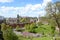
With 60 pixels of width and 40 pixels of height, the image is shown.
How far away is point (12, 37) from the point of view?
11.1 m

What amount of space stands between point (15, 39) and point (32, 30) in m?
11.7

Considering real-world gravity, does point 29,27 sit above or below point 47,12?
below

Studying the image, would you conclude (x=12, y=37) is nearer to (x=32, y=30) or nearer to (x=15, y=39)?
(x=15, y=39)

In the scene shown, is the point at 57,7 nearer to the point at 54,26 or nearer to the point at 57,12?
the point at 57,12

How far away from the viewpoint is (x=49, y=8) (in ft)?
63.8

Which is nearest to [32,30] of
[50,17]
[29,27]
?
[29,27]

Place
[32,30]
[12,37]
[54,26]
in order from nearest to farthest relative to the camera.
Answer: [12,37], [54,26], [32,30]

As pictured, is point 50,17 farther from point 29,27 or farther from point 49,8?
point 29,27

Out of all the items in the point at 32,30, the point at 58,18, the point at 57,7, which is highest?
the point at 57,7

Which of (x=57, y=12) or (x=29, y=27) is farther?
(x=29, y=27)

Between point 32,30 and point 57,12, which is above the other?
point 57,12

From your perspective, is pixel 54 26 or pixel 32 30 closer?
pixel 54 26

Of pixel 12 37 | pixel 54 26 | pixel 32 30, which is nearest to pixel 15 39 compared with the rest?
pixel 12 37

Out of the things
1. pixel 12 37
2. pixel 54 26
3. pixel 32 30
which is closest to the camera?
pixel 12 37
